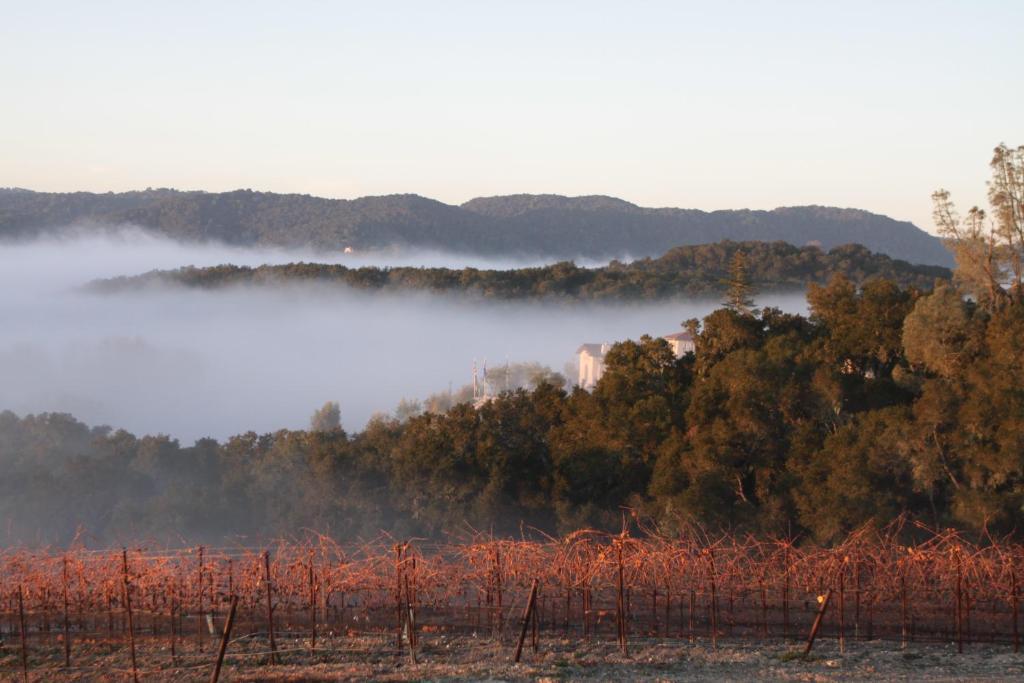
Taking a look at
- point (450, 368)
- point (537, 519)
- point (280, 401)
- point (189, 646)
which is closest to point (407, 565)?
point (189, 646)

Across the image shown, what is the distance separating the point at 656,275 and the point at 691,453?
40725mm

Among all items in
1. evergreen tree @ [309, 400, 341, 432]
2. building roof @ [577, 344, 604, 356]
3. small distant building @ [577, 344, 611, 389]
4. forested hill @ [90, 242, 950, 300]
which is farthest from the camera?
forested hill @ [90, 242, 950, 300]

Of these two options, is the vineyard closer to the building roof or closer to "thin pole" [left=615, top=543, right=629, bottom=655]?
"thin pole" [left=615, top=543, right=629, bottom=655]

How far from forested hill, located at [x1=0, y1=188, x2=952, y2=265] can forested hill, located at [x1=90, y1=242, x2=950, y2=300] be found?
1696 centimetres

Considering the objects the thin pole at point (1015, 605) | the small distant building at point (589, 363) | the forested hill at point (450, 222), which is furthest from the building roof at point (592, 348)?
the thin pole at point (1015, 605)

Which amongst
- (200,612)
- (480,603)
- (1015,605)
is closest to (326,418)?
(480,603)

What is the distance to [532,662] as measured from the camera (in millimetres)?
14234

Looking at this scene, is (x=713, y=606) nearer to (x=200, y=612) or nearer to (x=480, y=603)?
(x=480, y=603)

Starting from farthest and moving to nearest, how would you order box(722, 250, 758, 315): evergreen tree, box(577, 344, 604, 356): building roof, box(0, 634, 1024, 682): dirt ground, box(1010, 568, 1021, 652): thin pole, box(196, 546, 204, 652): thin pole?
box(577, 344, 604, 356): building roof, box(722, 250, 758, 315): evergreen tree, box(1010, 568, 1021, 652): thin pole, box(196, 546, 204, 652): thin pole, box(0, 634, 1024, 682): dirt ground

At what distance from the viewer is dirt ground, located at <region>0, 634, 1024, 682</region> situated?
44.7 ft

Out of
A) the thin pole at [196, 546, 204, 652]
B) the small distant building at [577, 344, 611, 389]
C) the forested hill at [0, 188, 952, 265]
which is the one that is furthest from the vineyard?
the forested hill at [0, 188, 952, 265]

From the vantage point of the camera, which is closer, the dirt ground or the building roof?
the dirt ground

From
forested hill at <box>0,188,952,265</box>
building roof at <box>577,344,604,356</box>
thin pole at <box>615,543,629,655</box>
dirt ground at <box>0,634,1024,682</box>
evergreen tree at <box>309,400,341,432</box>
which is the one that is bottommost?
evergreen tree at <box>309,400,341,432</box>

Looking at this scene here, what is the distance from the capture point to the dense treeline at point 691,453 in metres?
24.6
